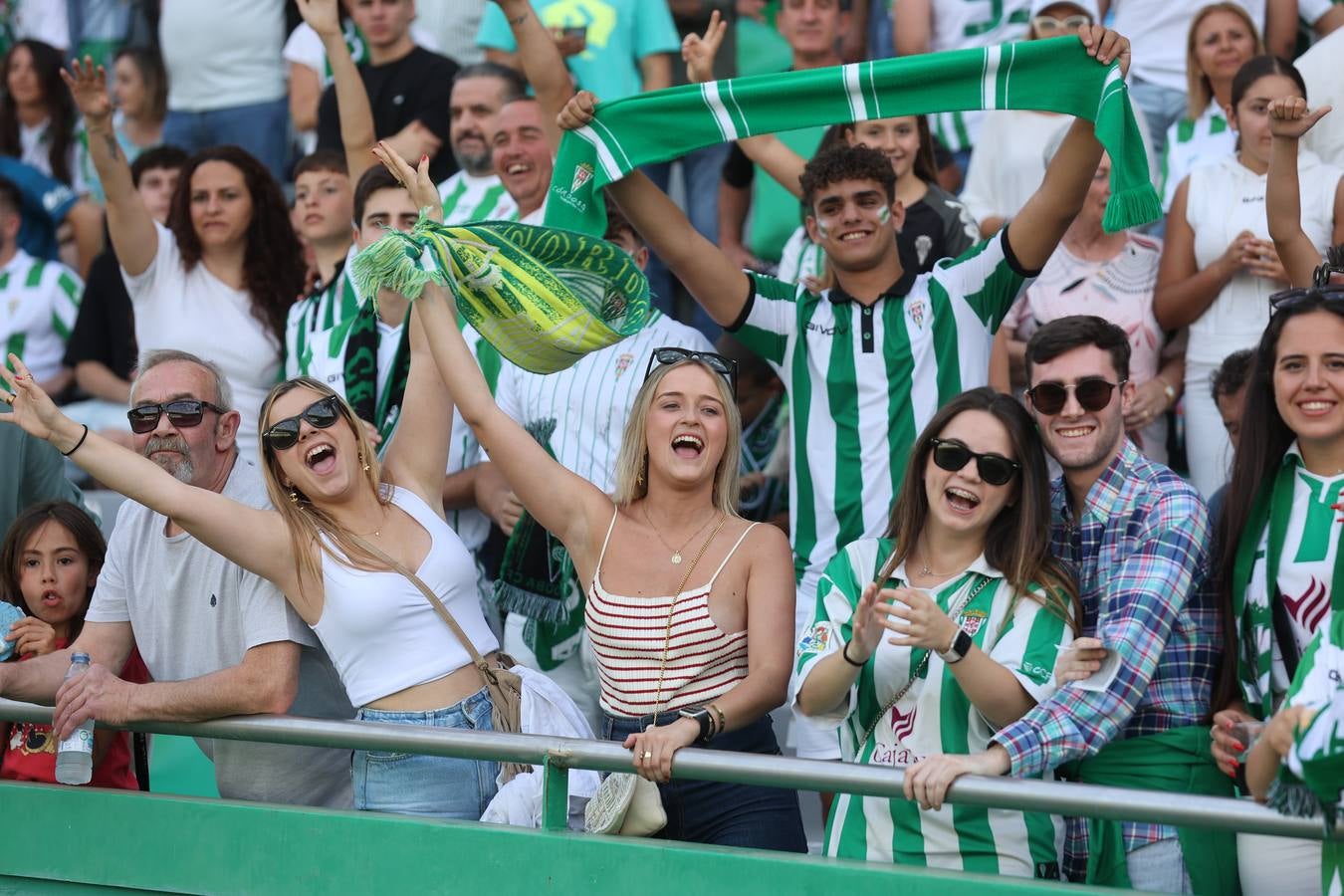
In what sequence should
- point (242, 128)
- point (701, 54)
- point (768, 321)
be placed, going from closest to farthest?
point (768, 321) < point (701, 54) < point (242, 128)

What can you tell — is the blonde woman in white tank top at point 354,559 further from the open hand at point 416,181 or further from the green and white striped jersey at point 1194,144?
the green and white striped jersey at point 1194,144

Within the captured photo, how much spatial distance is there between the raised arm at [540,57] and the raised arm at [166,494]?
5.71ft

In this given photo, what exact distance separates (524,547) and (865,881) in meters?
2.00

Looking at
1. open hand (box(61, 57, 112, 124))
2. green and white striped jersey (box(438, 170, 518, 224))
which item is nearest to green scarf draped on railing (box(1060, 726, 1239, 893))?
green and white striped jersey (box(438, 170, 518, 224))

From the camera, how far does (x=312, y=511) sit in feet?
13.9

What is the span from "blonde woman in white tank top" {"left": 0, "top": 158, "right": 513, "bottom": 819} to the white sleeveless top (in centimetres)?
276

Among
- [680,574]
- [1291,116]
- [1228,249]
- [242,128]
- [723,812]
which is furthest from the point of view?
[242,128]

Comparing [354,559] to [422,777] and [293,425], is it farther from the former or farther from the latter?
[422,777]

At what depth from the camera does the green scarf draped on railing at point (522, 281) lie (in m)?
4.32

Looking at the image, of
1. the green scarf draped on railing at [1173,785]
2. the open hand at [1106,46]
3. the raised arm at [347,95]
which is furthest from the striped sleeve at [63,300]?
the green scarf draped on railing at [1173,785]

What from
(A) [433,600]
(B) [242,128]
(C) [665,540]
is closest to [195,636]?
(A) [433,600]

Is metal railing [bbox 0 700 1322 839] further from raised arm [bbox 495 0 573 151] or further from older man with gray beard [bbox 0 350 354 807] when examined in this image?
raised arm [bbox 495 0 573 151]

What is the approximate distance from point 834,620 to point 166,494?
5.11 feet

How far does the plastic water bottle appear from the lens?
13.7 ft
